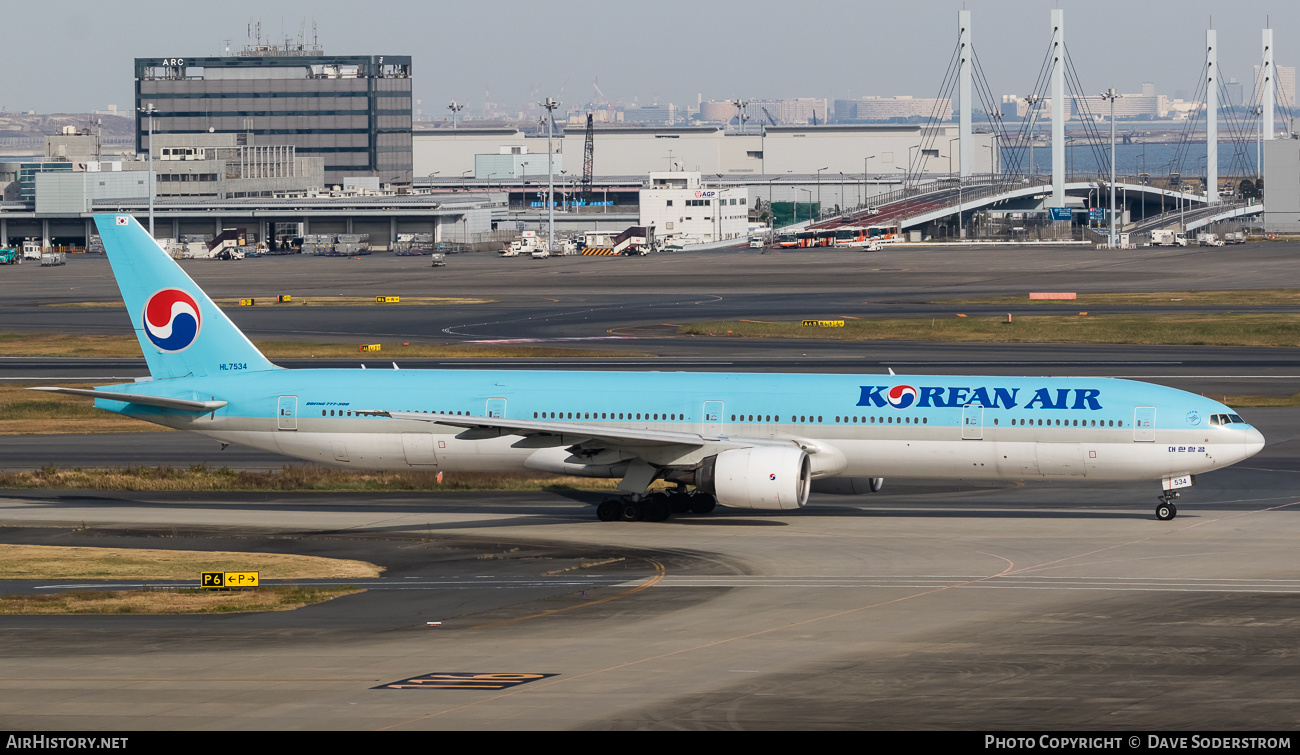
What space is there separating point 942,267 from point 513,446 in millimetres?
124717

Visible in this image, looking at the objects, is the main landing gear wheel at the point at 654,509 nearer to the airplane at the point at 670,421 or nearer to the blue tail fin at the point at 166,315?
the airplane at the point at 670,421

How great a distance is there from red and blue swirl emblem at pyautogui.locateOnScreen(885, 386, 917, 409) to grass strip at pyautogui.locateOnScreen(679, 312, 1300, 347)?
48.9 meters

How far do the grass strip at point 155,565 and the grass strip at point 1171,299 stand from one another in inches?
3310

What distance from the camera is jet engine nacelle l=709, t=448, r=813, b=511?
1550 inches

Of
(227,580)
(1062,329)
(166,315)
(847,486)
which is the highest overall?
(1062,329)

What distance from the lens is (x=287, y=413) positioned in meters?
44.1

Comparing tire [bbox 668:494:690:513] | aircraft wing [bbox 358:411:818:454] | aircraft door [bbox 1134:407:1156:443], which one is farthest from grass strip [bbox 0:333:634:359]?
aircraft door [bbox 1134:407:1156:443]

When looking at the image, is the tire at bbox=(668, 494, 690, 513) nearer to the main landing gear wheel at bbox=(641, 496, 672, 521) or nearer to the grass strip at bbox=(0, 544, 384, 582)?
the main landing gear wheel at bbox=(641, 496, 672, 521)

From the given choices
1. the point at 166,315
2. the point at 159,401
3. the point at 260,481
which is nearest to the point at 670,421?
the point at 159,401

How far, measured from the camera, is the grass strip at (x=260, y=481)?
48594 millimetres

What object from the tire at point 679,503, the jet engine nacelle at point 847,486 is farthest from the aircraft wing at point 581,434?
the jet engine nacelle at point 847,486

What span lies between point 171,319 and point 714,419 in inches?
677

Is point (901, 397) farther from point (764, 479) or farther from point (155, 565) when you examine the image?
point (155, 565)
